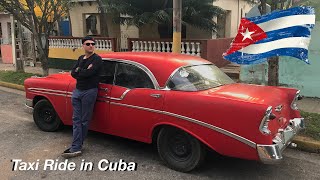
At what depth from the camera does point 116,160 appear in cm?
471

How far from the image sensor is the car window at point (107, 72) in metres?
5.01

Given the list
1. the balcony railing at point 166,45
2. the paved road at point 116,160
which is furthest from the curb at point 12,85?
the paved road at point 116,160

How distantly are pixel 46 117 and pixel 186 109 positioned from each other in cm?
302

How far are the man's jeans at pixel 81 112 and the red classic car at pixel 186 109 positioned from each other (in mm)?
185

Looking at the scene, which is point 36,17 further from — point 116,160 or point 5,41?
point 5,41

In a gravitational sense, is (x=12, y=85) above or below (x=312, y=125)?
above

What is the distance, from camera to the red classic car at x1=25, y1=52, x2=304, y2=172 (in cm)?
375

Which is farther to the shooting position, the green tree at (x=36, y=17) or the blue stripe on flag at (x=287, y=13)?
the green tree at (x=36, y=17)

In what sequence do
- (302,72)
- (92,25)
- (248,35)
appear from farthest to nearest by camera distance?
1. (92,25)
2. (302,72)
3. (248,35)

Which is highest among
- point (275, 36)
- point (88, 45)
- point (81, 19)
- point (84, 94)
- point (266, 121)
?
point (81, 19)

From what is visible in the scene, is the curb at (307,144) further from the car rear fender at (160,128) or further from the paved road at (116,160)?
the car rear fender at (160,128)

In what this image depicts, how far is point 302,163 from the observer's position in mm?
4660

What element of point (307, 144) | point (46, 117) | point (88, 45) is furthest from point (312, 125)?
point (46, 117)

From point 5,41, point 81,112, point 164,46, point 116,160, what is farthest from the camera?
point 5,41
